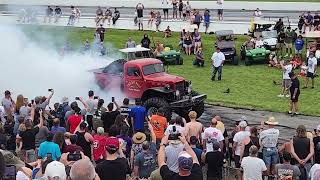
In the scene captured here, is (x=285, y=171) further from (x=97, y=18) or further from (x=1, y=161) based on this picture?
(x=97, y=18)

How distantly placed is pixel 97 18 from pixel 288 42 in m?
16.3

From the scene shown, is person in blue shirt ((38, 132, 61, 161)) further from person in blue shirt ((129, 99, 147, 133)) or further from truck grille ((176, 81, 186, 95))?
truck grille ((176, 81, 186, 95))

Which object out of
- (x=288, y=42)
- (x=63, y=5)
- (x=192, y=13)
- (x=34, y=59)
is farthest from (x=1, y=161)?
(x=63, y=5)

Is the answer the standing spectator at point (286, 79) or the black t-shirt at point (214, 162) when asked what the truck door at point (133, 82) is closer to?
the standing spectator at point (286, 79)

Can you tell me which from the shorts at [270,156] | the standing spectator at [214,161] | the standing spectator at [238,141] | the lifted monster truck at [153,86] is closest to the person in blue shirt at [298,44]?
the lifted monster truck at [153,86]

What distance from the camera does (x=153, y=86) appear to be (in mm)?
21266

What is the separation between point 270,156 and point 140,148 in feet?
9.19

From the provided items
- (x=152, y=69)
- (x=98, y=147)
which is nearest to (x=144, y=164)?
(x=98, y=147)

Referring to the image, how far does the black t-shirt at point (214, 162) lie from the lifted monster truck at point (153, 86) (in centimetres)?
739

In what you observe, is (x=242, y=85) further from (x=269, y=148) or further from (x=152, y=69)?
(x=269, y=148)

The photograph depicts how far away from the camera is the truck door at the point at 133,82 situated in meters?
21.6

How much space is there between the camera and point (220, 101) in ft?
79.7

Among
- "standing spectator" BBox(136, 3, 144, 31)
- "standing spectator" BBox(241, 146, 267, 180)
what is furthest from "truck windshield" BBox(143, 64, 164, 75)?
"standing spectator" BBox(136, 3, 144, 31)

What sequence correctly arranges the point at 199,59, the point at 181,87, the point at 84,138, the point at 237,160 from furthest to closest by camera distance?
1. the point at 199,59
2. the point at 181,87
3. the point at 237,160
4. the point at 84,138
